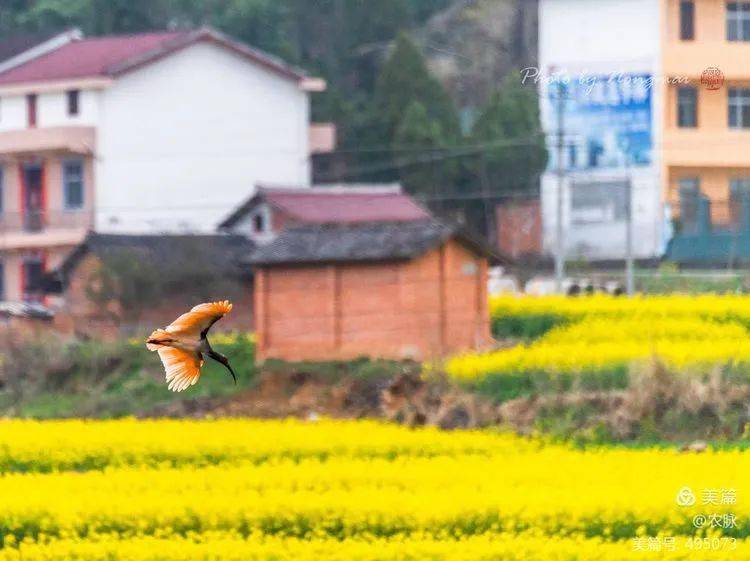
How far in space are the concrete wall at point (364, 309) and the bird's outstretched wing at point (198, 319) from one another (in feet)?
59.2

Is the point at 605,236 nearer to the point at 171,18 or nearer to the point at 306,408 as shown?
the point at 306,408

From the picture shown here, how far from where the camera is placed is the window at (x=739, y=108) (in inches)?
1000

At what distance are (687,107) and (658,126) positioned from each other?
1680mm

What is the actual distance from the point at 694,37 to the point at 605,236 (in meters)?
7.07

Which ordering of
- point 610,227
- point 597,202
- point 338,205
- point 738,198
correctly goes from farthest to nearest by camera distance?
1. point 338,205
2. point 610,227
3. point 597,202
4. point 738,198

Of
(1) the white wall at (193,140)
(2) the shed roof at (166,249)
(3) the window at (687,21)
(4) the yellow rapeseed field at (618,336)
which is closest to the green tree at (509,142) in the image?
(1) the white wall at (193,140)

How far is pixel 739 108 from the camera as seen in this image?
26062 millimetres

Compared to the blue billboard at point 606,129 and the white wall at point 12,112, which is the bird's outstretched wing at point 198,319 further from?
the white wall at point 12,112

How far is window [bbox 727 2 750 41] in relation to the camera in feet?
77.2

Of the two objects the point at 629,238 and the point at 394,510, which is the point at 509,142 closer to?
the point at 629,238

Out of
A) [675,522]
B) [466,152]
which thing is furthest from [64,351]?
[675,522]

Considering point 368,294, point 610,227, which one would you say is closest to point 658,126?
point 368,294
